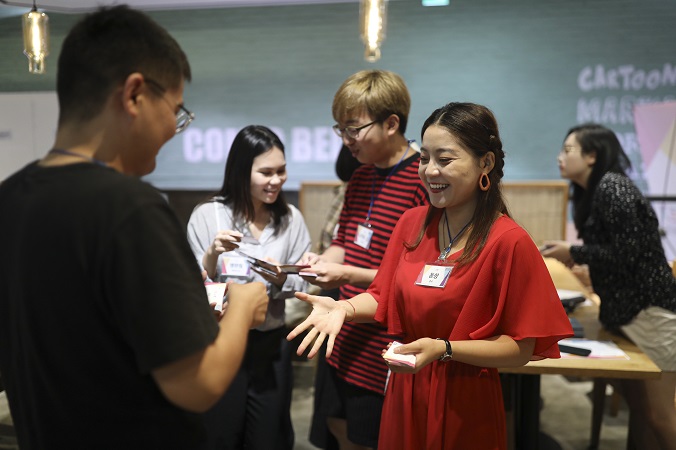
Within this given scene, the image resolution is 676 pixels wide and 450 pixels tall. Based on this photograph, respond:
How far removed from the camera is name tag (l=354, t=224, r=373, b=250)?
220cm

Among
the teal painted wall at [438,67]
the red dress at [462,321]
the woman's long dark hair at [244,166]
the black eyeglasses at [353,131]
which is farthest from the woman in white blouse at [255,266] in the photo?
the teal painted wall at [438,67]

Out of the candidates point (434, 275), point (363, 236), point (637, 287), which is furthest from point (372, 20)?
point (637, 287)

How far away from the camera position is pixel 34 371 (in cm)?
106

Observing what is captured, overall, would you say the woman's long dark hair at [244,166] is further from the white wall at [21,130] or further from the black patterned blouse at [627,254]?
the white wall at [21,130]

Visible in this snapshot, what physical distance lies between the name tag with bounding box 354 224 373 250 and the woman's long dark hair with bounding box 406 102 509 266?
61 centimetres

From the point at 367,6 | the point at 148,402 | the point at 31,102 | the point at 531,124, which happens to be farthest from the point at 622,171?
the point at 31,102

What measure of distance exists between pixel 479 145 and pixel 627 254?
1.31 metres

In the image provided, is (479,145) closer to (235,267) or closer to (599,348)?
(235,267)

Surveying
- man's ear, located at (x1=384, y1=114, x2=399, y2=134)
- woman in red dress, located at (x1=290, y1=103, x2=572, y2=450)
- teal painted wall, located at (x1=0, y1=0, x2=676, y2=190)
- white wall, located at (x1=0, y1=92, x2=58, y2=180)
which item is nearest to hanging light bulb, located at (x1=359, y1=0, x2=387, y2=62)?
man's ear, located at (x1=384, y1=114, x2=399, y2=134)

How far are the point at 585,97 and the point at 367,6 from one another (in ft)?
10.5

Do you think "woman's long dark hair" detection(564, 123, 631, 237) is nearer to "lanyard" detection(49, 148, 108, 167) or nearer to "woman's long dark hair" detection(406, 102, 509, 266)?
"woman's long dark hair" detection(406, 102, 509, 266)

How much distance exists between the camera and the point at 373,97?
2.13 m

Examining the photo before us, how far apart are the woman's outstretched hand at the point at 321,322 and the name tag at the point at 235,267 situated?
77 centimetres

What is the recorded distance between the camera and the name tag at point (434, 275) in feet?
5.23
